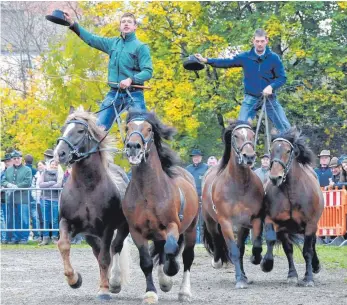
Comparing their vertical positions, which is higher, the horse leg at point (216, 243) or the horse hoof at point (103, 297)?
the horse leg at point (216, 243)

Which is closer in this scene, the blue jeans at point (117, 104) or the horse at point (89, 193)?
the horse at point (89, 193)

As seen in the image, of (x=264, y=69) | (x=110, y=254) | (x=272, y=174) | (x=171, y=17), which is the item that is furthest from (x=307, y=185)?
(x=171, y=17)

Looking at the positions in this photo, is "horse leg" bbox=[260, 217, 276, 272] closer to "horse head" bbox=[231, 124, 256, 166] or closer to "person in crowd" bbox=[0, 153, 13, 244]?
"horse head" bbox=[231, 124, 256, 166]

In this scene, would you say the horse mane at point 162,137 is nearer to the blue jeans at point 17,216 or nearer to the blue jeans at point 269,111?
the blue jeans at point 269,111

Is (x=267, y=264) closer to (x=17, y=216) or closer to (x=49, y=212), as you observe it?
(x=49, y=212)

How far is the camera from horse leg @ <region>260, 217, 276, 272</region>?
12.8 m

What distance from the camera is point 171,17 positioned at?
31.1m

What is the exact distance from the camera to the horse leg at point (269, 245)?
42.0 feet

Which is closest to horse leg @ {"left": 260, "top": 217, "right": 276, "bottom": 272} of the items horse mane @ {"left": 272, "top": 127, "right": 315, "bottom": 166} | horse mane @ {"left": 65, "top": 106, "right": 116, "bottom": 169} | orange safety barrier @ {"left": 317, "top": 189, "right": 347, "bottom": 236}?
horse mane @ {"left": 272, "top": 127, "right": 315, "bottom": 166}

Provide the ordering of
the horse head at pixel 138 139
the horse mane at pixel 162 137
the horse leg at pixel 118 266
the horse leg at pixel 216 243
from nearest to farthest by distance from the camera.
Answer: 1. the horse head at pixel 138 139
2. the horse mane at pixel 162 137
3. the horse leg at pixel 118 266
4. the horse leg at pixel 216 243

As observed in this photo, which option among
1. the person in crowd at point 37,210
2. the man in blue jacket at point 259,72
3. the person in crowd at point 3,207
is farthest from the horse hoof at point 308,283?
the person in crowd at point 3,207

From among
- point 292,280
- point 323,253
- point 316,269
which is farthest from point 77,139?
point 323,253

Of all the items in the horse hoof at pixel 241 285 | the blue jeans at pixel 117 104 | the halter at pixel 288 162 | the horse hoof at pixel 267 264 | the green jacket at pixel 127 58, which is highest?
the green jacket at pixel 127 58

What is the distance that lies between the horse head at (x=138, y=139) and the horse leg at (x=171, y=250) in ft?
2.91
